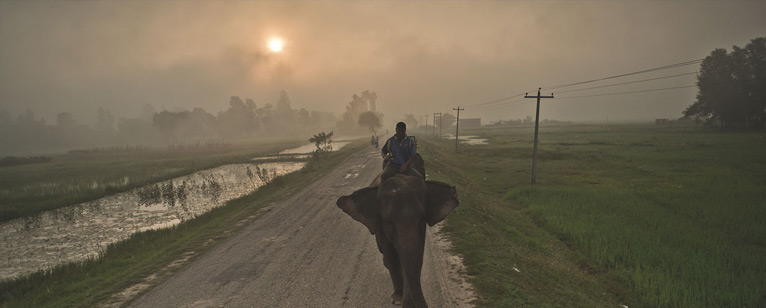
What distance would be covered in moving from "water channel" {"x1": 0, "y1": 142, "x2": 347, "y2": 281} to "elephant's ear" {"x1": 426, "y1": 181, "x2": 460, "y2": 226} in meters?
14.0

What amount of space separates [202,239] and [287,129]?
157 metres

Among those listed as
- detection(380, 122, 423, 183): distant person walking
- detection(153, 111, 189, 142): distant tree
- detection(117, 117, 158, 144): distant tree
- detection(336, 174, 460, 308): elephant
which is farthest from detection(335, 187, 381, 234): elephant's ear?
detection(117, 117, 158, 144): distant tree

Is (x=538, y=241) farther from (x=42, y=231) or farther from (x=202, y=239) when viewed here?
(x=42, y=231)

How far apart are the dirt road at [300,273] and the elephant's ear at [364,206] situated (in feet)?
7.02

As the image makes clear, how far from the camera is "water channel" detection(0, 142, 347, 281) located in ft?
42.4

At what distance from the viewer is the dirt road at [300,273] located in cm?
680

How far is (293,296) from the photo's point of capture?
6934 mm

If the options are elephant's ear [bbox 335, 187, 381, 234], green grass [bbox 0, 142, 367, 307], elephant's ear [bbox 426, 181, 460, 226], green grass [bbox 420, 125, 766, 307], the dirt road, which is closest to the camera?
elephant's ear [bbox 426, 181, 460, 226]

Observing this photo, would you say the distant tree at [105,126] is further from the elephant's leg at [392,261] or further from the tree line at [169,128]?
the elephant's leg at [392,261]

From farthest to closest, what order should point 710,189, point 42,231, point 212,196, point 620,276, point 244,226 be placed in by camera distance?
point 212,196, point 710,189, point 42,231, point 244,226, point 620,276

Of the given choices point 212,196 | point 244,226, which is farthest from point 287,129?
point 244,226

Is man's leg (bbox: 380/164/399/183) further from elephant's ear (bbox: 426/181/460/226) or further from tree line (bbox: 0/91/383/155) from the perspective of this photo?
tree line (bbox: 0/91/383/155)

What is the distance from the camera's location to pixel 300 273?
8102mm

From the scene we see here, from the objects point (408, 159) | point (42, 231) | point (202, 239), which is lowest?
point (42, 231)
